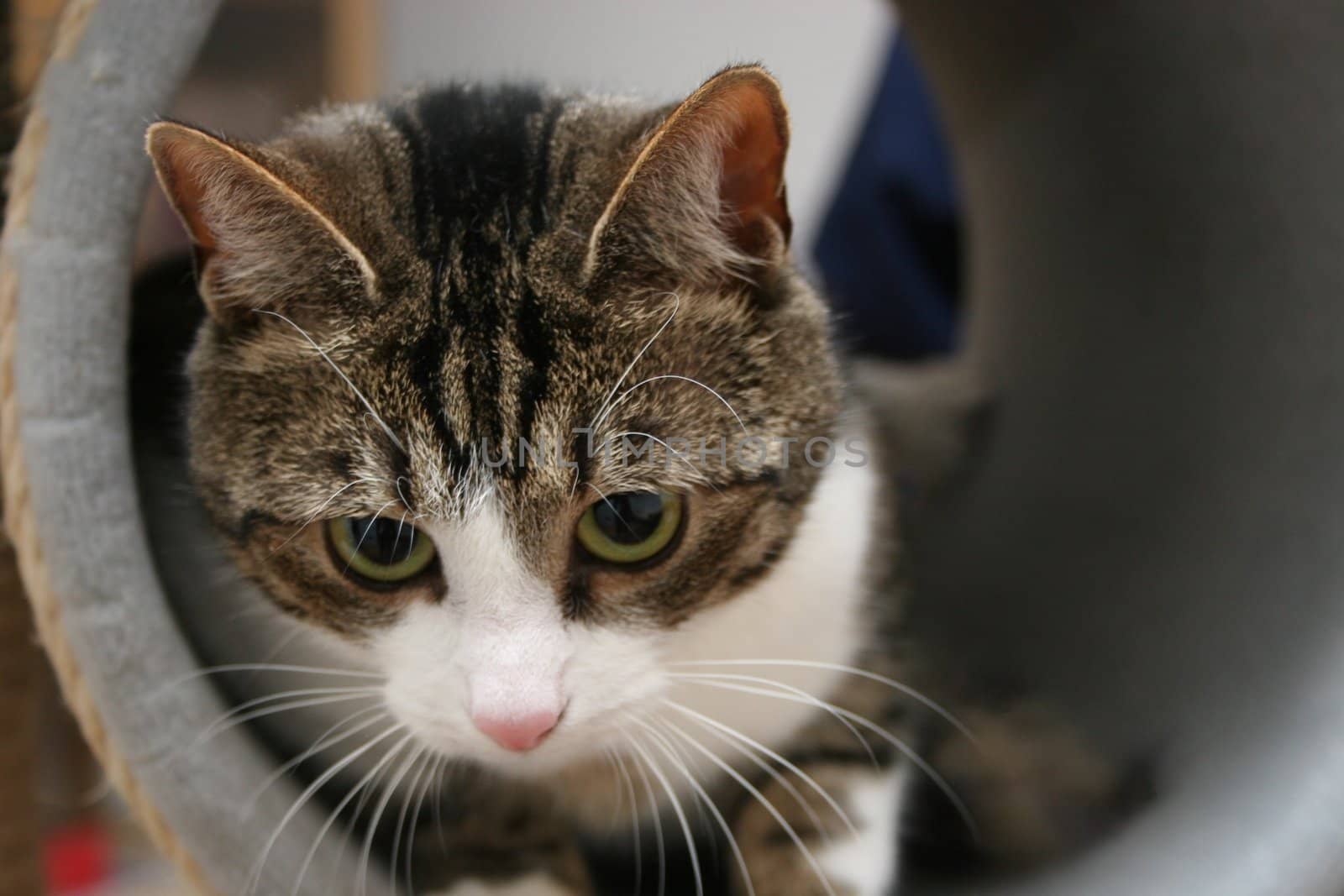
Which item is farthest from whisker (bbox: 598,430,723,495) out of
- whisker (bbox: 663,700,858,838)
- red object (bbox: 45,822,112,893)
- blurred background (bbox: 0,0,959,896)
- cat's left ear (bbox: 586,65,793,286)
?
red object (bbox: 45,822,112,893)

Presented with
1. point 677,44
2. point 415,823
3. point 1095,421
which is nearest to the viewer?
point 415,823

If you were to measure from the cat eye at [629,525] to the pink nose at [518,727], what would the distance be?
0.12 m

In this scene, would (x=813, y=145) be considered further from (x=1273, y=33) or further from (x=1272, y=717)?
(x=1272, y=717)

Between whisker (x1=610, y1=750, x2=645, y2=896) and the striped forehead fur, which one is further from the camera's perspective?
whisker (x1=610, y1=750, x2=645, y2=896)

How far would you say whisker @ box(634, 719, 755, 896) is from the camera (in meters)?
0.81

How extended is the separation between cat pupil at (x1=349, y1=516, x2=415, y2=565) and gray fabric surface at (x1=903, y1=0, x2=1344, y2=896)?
2.20ft

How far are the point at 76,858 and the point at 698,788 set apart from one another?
1.63 meters

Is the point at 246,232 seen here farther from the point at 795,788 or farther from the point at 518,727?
the point at 795,788

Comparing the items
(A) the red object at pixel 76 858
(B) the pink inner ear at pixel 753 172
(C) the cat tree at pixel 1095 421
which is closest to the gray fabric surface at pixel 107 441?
(C) the cat tree at pixel 1095 421

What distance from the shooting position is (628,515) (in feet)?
2.50

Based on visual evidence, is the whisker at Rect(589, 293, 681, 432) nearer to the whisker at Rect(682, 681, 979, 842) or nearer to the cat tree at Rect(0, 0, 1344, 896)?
the whisker at Rect(682, 681, 979, 842)

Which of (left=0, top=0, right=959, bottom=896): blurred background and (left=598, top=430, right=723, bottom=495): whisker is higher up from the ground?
(left=0, top=0, right=959, bottom=896): blurred background

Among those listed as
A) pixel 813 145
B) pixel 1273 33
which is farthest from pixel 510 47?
pixel 1273 33

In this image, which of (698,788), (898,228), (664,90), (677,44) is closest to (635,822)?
(698,788)
